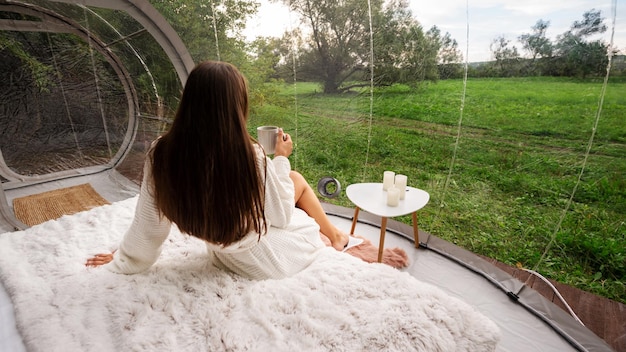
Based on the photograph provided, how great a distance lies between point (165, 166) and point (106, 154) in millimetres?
2179

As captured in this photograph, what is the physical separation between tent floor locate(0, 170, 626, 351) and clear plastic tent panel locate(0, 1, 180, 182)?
27cm

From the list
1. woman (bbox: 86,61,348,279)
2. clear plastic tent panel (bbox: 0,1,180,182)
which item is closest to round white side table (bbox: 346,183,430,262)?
woman (bbox: 86,61,348,279)

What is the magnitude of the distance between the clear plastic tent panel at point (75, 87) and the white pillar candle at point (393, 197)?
86.7 inches

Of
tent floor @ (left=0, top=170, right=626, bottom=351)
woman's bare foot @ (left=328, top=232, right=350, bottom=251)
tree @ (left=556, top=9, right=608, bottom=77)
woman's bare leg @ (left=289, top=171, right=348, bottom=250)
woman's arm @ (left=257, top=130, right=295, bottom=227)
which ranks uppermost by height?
tree @ (left=556, top=9, right=608, bottom=77)

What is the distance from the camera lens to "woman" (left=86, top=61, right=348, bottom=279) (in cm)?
95

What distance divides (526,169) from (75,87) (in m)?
3.28

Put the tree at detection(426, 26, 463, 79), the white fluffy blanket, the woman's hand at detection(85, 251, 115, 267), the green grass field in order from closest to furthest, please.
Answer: the white fluffy blanket, the woman's hand at detection(85, 251, 115, 267), the green grass field, the tree at detection(426, 26, 463, 79)

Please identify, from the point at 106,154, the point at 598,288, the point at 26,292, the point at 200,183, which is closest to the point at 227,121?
the point at 200,183

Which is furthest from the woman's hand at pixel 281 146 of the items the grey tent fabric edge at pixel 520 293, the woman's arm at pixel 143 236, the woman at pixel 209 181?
the grey tent fabric edge at pixel 520 293

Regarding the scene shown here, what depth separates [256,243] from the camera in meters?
1.21

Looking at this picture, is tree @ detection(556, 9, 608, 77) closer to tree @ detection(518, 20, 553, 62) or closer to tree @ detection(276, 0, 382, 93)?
tree @ detection(518, 20, 553, 62)

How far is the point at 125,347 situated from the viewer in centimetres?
90

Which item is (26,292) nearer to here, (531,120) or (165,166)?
(165,166)

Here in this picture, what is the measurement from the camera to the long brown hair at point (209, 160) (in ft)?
3.11
